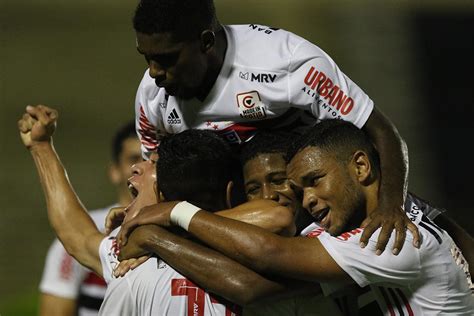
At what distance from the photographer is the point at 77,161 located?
38.1ft

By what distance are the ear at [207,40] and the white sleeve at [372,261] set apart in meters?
0.90

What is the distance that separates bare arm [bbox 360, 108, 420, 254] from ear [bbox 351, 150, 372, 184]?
2.7 inches

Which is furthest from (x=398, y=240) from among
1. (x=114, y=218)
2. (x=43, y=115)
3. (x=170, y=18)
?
(x=43, y=115)

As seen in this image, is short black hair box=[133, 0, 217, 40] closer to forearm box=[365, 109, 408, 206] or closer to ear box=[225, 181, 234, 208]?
ear box=[225, 181, 234, 208]

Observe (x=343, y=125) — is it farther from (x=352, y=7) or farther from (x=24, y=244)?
(x=352, y=7)

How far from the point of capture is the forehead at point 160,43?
4496mm

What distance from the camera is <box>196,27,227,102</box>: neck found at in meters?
4.70

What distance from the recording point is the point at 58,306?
7.18 meters

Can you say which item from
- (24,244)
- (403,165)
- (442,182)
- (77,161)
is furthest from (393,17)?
(403,165)

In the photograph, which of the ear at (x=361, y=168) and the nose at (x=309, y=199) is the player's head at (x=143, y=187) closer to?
the nose at (x=309, y=199)

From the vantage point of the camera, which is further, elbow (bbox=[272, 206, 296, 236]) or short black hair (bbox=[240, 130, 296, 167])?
short black hair (bbox=[240, 130, 296, 167])

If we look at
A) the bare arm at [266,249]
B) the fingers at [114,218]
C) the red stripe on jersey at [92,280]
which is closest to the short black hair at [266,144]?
the bare arm at [266,249]

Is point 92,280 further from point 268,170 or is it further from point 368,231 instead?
point 368,231

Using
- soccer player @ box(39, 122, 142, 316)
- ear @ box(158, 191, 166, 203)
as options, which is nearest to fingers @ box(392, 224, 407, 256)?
ear @ box(158, 191, 166, 203)
